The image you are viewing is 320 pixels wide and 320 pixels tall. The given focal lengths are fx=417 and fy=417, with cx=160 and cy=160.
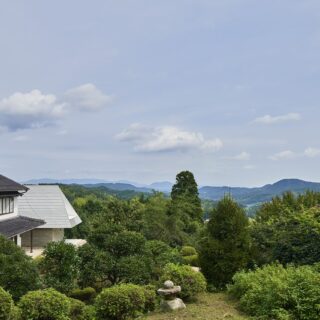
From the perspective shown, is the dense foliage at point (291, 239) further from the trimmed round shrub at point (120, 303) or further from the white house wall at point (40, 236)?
the white house wall at point (40, 236)

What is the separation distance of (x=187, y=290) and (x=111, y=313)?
2.38 m

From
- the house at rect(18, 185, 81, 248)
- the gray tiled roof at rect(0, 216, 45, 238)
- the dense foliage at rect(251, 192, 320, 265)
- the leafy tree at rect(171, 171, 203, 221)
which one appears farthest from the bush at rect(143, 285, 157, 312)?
the leafy tree at rect(171, 171, 203, 221)

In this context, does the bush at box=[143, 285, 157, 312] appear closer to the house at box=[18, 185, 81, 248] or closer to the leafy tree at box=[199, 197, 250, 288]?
the leafy tree at box=[199, 197, 250, 288]

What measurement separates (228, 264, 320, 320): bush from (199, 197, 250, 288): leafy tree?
9.54 feet

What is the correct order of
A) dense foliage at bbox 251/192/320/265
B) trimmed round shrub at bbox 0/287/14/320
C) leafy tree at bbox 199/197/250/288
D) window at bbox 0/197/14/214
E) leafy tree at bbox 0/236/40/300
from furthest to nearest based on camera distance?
window at bbox 0/197/14/214, leafy tree at bbox 199/197/250/288, dense foliage at bbox 251/192/320/265, leafy tree at bbox 0/236/40/300, trimmed round shrub at bbox 0/287/14/320

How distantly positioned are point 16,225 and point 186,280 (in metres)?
14.4

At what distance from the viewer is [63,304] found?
904cm

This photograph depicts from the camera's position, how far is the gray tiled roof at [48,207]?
2989 centimetres

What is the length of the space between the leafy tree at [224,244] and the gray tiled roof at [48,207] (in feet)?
58.7

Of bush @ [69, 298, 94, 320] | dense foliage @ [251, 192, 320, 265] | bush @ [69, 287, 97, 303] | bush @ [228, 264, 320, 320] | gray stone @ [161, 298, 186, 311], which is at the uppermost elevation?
dense foliage @ [251, 192, 320, 265]

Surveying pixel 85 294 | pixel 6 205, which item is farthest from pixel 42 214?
pixel 85 294

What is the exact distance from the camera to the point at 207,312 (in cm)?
974

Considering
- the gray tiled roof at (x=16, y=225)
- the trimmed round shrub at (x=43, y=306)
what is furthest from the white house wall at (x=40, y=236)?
the trimmed round shrub at (x=43, y=306)

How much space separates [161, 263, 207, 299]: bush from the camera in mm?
10933
